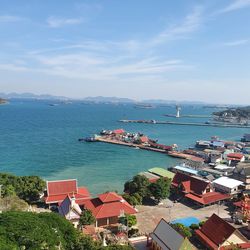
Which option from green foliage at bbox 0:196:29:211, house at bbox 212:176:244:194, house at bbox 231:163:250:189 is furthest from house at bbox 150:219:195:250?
house at bbox 231:163:250:189

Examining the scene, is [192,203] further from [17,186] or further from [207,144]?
[207,144]

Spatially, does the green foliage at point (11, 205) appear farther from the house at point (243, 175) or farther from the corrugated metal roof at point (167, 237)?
the house at point (243, 175)

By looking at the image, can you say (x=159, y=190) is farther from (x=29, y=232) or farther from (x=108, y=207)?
(x=29, y=232)

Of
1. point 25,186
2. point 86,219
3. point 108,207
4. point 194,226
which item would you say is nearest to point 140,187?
point 108,207

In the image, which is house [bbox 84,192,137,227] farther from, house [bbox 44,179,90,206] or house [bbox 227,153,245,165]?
house [bbox 227,153,245,165]

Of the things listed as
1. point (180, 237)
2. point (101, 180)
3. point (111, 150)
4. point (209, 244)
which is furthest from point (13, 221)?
point (111, 150)

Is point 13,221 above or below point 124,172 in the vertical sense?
above

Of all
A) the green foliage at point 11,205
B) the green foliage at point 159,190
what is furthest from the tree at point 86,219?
the green foliage at point 159,190
